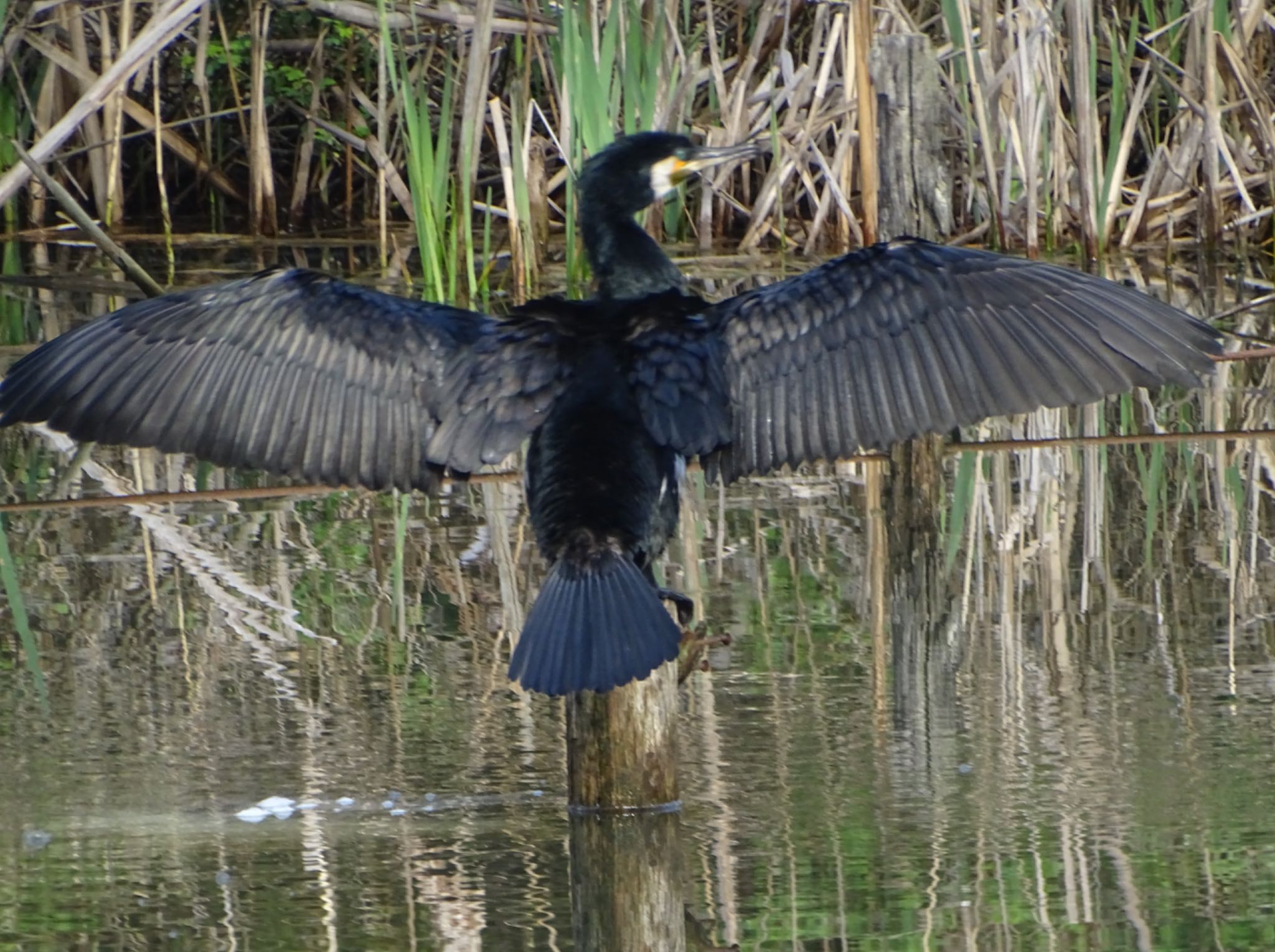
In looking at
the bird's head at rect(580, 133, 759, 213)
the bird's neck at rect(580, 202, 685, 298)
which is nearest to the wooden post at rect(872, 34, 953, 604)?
the bird's head at rect(580, 133, 759, 213)

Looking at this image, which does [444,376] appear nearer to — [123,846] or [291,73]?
[123,846]

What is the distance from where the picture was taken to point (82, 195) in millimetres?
10938

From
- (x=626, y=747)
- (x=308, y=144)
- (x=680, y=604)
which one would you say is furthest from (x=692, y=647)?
(x=308, y=144)

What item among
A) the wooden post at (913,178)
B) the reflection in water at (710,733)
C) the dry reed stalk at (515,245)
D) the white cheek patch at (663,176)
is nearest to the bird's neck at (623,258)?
the white cheek patch at (663,176)

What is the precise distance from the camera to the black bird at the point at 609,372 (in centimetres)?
343

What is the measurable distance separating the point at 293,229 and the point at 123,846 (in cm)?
818

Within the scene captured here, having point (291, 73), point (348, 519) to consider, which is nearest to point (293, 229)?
point (291, 73)

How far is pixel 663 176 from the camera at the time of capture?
4.02 meters

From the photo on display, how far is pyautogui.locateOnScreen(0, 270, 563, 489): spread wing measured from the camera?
141 inches

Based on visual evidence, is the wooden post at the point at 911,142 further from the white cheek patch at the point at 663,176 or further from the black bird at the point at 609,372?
the black bird at the point at 609,372

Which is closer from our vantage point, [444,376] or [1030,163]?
[444,376]

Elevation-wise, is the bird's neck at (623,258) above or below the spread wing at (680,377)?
above

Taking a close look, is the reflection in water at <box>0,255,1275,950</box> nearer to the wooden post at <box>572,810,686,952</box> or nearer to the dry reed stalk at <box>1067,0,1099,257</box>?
the wooden post at <box>572,810,686,952</box>

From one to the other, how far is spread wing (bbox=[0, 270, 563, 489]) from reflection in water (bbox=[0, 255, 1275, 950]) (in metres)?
0.57
